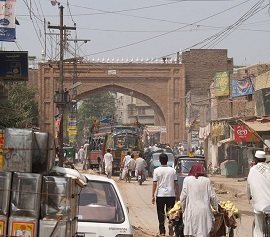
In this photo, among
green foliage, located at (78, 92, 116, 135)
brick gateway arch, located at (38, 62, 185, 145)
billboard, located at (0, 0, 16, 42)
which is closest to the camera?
billboard, located at (0, 0, 16, 42)

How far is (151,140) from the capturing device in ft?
247

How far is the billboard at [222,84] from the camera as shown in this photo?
1753 inches

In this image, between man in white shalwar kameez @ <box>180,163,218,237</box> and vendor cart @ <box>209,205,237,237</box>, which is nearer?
man in white shalwar kameez @ <box>180,163,218,237</box>

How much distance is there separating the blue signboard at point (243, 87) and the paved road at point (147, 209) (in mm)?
9762

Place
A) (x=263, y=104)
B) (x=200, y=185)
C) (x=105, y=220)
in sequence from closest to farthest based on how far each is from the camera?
(x=105, y=220) < (x=200, y=185) < (x=263, y=104)

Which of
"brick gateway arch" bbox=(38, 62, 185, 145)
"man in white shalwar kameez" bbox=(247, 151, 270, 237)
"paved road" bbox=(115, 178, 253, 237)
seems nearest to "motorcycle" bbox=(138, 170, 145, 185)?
"paved road" bbox=(115, 178, 253, 237)

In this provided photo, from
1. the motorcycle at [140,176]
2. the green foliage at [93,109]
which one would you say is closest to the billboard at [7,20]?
the motorcycle at [140,176]

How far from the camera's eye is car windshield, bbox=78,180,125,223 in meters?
8.21

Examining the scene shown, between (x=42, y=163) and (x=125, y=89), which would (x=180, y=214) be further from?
(x=125, y=89)

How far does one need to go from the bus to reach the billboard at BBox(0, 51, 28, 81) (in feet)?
49.0

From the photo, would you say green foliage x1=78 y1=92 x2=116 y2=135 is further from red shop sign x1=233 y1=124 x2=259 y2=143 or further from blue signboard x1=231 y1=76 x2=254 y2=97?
red shop sign x1=233 y1=124 x2=259 y2=143

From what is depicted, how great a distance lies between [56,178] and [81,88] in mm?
57399

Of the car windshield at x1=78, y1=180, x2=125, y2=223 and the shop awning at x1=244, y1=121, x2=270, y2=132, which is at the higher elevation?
the shop awning at x1=244, y1=121, x2=270, y2=132

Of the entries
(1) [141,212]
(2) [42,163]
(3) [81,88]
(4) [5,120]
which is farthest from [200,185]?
(3) [81,88]
